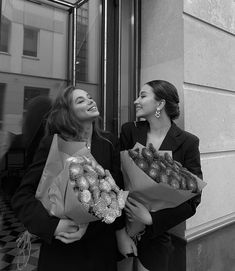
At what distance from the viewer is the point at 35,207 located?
1.45m

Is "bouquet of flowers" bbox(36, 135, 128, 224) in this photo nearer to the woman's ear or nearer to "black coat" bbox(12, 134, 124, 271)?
"black coat" bbox(12, 134, 124, 271)

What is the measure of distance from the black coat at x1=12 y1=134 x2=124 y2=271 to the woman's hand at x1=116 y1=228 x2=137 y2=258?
81mm

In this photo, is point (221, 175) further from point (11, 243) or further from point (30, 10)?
point (30, 10)

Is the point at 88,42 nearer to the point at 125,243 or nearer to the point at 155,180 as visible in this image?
the point at 155,180

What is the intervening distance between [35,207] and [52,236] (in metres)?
0.18

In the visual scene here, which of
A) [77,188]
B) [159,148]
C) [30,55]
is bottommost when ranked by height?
[77,188]

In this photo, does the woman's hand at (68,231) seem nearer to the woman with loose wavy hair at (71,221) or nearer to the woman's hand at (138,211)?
the woman with loose wavy hair at (71,221)

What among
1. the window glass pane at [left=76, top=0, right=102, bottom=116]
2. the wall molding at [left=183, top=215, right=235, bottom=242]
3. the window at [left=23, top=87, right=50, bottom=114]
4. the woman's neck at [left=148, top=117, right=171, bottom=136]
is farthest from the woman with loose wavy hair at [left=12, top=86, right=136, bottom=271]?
the wall molding at [left=183, top=215, right=235, bottom=242]

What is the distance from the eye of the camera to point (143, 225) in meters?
1.78

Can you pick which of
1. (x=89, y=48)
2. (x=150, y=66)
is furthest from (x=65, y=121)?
(x=150, y=66)

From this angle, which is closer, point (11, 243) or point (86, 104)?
point (86, 104)

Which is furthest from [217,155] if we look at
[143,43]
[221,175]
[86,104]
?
[86,104]

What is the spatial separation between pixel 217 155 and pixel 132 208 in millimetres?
1903

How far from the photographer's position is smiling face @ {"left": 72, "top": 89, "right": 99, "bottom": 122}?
1.73 metres
